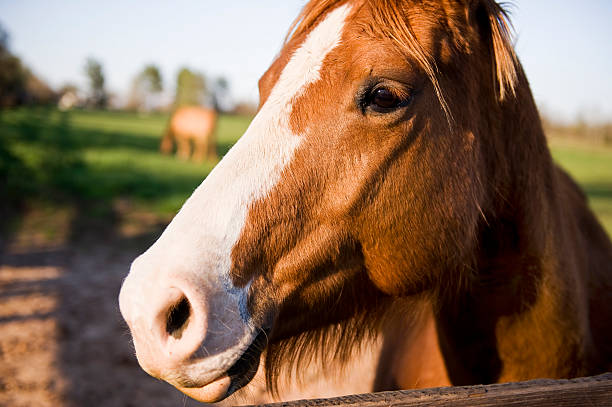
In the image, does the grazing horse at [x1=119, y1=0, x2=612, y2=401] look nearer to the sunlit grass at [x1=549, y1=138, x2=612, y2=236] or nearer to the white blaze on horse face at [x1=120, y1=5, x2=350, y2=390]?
the white blaze on horse face at [x1=120, y1=5, x2=350, y2=390]

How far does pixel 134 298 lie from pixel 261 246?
438 mm

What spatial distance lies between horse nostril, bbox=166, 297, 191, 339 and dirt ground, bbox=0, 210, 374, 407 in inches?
17.1

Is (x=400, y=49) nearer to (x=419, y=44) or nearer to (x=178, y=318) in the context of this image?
(x=419, y=44)

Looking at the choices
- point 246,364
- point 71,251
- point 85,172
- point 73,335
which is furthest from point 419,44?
point 85,172

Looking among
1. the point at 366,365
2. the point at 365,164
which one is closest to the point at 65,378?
the point at 366,365

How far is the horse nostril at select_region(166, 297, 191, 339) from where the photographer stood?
1268mm

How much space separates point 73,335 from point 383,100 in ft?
14.8

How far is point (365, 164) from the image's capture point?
61.1 inches

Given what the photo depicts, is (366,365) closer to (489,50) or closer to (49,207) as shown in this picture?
(489,50)

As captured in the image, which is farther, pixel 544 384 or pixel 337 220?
pixel 337 220

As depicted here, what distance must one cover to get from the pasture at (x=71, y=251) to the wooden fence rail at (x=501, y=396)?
1125 mm

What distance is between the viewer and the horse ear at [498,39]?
1.67 metres

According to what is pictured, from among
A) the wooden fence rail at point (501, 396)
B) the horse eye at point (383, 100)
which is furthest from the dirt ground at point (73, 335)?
the horse eye at point (383, 100)

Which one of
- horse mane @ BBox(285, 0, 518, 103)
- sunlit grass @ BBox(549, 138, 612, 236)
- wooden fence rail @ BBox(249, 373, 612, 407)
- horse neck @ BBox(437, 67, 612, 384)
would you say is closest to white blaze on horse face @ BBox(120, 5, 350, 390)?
horse mane @ BBox(285, 0, 518, 103)
